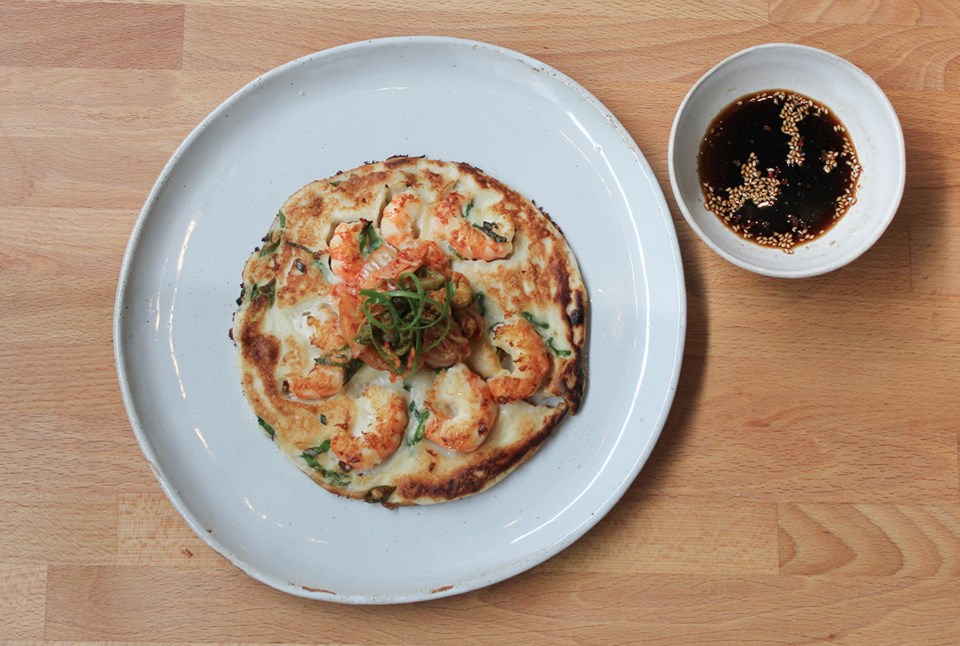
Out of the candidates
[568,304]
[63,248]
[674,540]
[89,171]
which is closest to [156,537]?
[63,248]

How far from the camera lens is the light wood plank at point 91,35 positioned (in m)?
3.10

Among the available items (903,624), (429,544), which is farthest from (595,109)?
(903,624)

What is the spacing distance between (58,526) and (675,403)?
2.38 m

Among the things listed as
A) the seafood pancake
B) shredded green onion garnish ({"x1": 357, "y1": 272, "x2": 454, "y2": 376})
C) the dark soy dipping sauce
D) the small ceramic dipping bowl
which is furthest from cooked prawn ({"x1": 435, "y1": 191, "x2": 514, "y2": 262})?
the dark soy dipping sauce

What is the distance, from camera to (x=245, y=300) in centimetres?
291

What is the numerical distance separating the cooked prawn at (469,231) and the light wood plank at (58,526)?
5.30ft

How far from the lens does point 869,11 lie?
10.4 feet

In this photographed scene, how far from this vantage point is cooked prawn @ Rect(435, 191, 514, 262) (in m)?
2.85

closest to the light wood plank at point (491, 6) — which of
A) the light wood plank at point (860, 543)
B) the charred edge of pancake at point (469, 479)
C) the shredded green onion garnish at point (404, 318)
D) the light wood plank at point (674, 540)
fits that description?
the shredded green onion garnish at point (404, 318)

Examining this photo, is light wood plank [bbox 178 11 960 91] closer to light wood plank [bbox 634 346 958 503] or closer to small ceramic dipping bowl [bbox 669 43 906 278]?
small ceramic dipping bowl [bbox 669 43 906 278]

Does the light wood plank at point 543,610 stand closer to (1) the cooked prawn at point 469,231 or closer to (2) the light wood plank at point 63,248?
(2) the light wood plank at point 63,248

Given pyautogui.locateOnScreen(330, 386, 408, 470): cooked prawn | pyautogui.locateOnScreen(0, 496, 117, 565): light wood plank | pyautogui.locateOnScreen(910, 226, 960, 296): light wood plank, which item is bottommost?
pyautogui.locateOnScreen(0, 496, 117, 565): light wood plank

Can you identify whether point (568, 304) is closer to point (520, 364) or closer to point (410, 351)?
point (520, 364)

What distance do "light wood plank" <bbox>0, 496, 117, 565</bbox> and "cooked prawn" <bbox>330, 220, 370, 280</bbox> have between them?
48.7 inches
